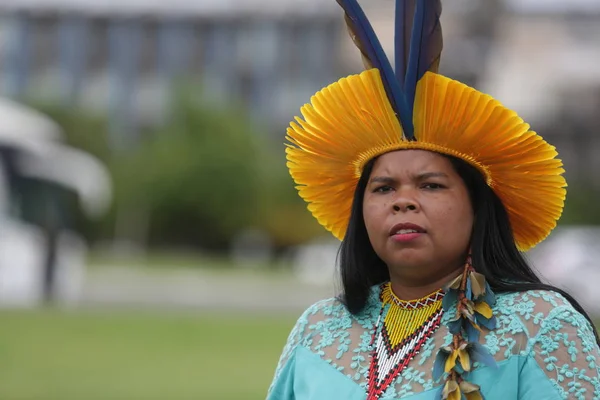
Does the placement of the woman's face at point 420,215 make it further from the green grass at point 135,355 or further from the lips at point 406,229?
the green grass at point 135,355

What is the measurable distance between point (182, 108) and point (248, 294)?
28.5m

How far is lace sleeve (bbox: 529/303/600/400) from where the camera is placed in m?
2.42

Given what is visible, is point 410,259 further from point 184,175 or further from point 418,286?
point 184,175

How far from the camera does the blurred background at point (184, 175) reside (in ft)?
41.2

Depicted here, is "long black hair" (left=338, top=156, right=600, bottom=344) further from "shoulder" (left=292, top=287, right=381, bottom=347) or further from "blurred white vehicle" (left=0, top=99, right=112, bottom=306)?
"blurred white vehicle" (left=0, top=99, right=112, bottom=306)

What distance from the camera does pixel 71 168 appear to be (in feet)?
73.3

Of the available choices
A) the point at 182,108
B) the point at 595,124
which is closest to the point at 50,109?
the point at 182,108

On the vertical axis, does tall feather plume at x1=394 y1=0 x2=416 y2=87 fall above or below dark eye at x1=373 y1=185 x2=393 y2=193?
above

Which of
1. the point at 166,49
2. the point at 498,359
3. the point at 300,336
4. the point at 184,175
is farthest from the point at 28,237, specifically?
the point at 166,49

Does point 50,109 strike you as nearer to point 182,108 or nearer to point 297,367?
point 182,108

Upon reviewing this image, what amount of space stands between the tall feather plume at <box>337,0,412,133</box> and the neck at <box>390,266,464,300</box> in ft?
1.18

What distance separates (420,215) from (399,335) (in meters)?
0.30

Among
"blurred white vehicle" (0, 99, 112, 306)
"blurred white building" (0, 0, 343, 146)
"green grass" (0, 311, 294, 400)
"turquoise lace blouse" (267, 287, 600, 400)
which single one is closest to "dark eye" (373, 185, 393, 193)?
"turquoise lace blouse" (267, 287, 600, 400)

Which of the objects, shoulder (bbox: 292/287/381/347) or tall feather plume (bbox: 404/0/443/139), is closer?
tall feather plume (bbox: 404/0/443/139)
